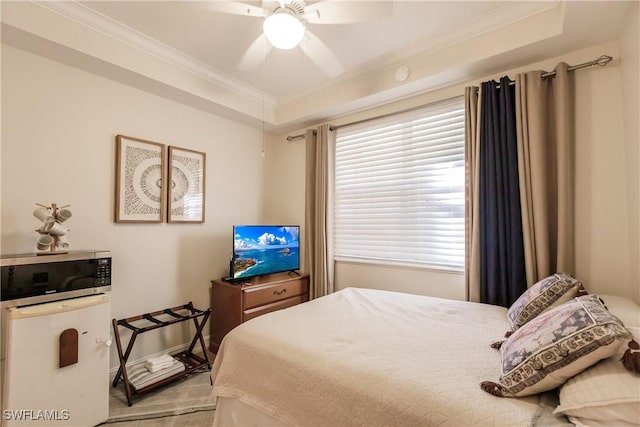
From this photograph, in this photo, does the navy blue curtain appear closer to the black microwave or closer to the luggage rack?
the luggage rack

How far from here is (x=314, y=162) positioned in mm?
3512

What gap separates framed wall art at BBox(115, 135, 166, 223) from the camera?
8.19ft

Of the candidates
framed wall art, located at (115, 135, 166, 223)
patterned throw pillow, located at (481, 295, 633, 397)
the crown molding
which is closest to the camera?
patterned throw pillow, located at (481, 295, 633, 397)

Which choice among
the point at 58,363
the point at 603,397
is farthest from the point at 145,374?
the point at 603,397

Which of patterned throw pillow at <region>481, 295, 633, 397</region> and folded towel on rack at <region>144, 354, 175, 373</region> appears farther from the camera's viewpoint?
folded towel on rack at <region>144, 354, 175, 373</region>

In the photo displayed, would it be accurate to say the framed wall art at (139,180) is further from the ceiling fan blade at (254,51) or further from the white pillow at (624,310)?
the white pillow at (624,310)

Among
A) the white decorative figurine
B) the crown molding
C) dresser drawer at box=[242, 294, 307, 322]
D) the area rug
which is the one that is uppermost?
the crown molding

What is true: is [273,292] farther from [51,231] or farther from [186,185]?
[51,231]

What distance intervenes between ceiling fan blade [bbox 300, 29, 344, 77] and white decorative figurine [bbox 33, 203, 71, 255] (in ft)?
6.59

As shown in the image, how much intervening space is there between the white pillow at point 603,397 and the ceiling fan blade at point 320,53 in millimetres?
2097

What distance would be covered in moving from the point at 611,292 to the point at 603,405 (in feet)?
5.30

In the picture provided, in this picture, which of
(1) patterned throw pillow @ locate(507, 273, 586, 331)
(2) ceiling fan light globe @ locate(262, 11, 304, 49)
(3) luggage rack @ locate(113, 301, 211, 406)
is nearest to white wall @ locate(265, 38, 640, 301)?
(1) patterned throw pillow @ locate(507, 273, 586, 331)

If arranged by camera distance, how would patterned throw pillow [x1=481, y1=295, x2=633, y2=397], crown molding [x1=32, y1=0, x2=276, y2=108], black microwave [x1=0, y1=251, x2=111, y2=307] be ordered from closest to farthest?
patterned throw pillow [x1=481, y1=295, x2=633, y2=397]
black microwave [x1=0, y1=251, x2=111, y2=307]
crown molding [x1=32, y1=0, x2=276, y2=108]

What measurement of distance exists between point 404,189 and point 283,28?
188 centimetres
